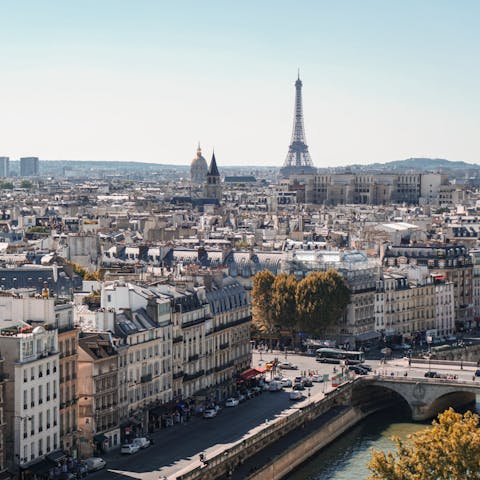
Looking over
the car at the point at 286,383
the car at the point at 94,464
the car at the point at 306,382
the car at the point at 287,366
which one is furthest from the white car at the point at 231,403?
the car at the point at 94,464

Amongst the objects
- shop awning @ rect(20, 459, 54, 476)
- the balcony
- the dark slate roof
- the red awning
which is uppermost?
the dark slate roof

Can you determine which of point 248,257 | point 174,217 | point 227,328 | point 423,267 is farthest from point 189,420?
point 174,217

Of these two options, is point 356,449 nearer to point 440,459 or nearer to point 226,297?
point 226,297

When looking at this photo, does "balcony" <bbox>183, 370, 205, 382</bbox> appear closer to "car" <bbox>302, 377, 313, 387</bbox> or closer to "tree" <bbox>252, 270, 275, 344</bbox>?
"car" <bbox>302, 377, 313, 387</bbox>

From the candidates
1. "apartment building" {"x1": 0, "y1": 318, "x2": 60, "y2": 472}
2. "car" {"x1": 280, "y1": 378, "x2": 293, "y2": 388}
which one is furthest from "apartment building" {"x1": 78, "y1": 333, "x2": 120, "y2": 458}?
"car" {"x1": 280, "y1": 378, "x2": 293, "y2": 388}

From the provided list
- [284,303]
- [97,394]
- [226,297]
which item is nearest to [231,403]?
[226,297]

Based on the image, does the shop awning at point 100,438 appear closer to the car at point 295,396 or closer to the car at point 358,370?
the car at point 295,396

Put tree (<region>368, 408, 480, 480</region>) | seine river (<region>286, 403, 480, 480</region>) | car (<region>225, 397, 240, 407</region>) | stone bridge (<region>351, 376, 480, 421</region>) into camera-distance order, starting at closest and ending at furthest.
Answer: tree (<region>368, 408, 480, 480</region>) < seine river (<region>286, 403, 480, 480</region>) < car (<region>225, 397, 240, 407</region>) < stone bridge (<region>351, 376, 480, 421</region>)
